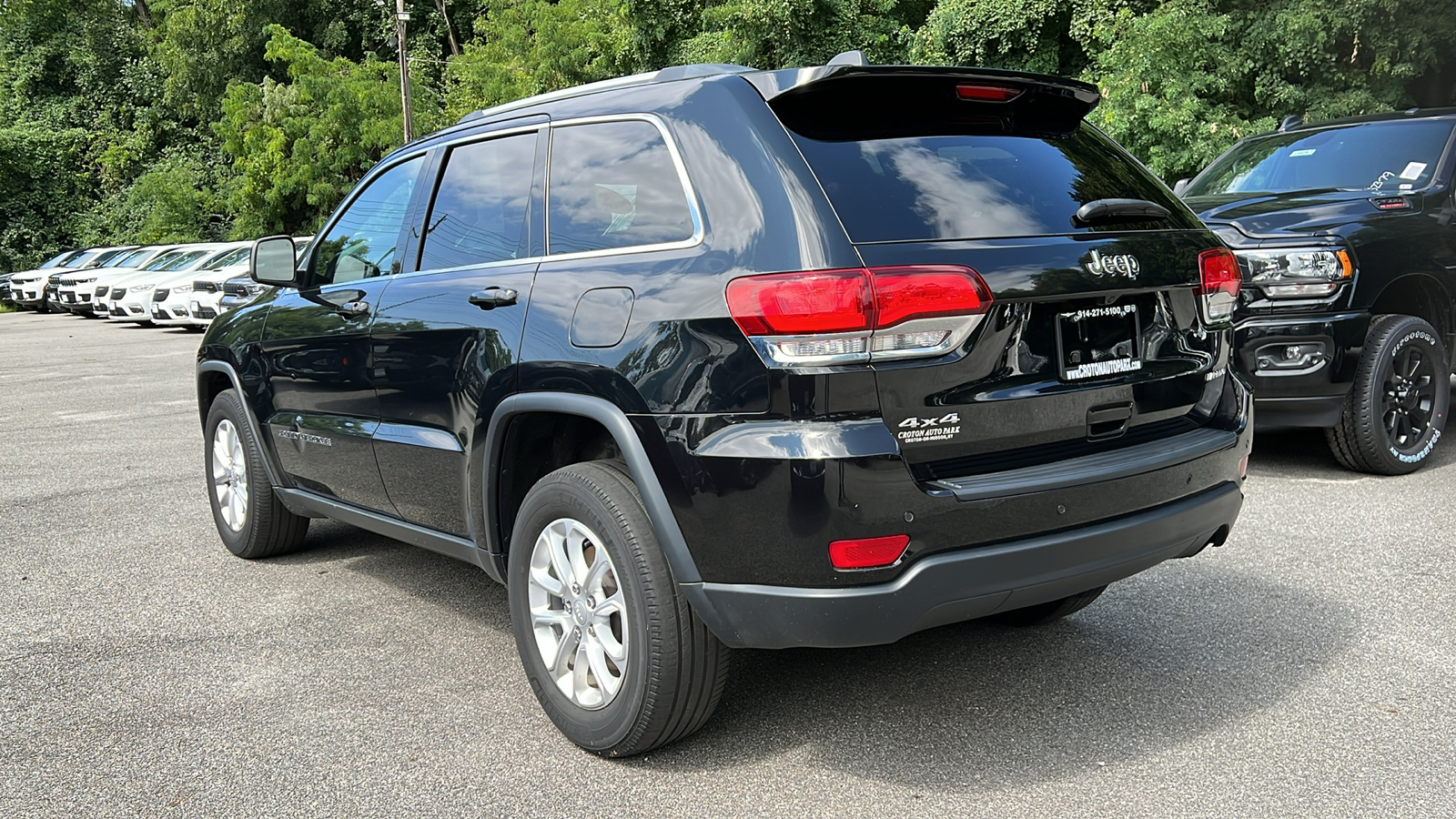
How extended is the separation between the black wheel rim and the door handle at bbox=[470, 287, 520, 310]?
4.80m

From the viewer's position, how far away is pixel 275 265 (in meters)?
4.91

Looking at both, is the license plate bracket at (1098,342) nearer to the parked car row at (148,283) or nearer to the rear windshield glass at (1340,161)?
the rear windshield glass at (1340,161)

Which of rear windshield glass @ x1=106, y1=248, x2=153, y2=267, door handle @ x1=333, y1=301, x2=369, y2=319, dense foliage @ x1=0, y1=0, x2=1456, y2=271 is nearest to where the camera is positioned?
door handle @ x1=333, y1=301, x2=369, y2=319

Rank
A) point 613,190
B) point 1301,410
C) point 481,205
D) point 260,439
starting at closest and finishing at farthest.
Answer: point 613,190, point 481,205, point 260,439, point 1301,410

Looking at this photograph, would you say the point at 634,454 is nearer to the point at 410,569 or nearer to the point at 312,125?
the point at 410,569

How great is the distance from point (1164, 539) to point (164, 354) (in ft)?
55.7

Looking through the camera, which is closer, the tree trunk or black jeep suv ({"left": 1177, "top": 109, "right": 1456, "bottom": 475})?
black jeep suv ({"left": 1177, "top": 109, "right": 1456, "bottom": 475})

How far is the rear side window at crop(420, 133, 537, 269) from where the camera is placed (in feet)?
12.4

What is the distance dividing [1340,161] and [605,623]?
234 inches

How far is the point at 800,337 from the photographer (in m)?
2.79

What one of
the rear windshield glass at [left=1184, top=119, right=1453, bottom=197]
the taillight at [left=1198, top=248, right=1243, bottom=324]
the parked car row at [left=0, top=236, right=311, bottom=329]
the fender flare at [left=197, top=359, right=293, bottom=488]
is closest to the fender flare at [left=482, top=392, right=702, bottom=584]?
the taillight at [left=1198, top=248, right=1243, bottom=324]

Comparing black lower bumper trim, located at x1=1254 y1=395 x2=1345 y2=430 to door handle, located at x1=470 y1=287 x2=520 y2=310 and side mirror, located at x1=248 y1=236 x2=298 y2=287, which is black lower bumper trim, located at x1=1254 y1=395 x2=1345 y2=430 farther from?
side mirror, located at x1=248 y1=236 x2=298 y2=287

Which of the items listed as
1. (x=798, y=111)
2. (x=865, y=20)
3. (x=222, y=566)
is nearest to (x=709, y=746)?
(x=798, y=111)

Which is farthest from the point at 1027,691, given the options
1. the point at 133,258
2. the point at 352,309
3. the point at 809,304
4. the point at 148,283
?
the point at 133,258
